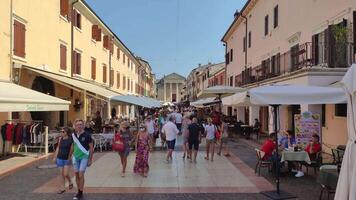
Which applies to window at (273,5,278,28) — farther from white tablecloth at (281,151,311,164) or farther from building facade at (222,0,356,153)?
white tablecloth at (281,151,311,164)

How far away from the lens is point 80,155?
8.87 m

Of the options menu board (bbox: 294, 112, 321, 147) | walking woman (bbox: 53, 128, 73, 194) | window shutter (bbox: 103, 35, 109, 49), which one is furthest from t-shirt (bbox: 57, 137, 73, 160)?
window shutter (bbox: 103, 35, 109, 49)

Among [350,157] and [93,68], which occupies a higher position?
[93,68]

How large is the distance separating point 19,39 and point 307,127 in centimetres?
1170

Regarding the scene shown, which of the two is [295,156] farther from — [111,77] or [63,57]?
[111,77]

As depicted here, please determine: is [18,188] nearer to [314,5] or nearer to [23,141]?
[23,141]

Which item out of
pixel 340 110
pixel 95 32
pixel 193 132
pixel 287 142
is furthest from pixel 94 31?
pixel 287 142

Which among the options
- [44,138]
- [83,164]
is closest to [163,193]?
[83,164]

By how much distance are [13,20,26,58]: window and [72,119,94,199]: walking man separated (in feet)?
28.1

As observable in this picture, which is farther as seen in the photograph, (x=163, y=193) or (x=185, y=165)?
(x=185, y=165)

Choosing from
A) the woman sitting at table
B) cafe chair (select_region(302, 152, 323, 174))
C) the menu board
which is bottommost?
cafe chair (select_region(302, 152, 323, 174))

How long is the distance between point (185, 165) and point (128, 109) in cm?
3786

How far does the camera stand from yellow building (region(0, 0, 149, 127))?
16.0 m

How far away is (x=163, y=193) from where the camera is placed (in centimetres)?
941
